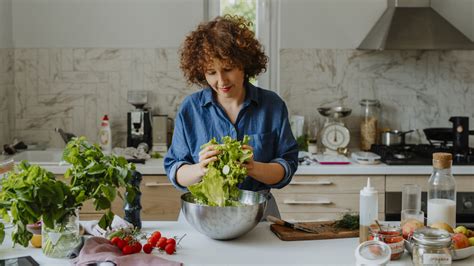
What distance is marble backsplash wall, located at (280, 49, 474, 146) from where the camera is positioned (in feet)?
16.2

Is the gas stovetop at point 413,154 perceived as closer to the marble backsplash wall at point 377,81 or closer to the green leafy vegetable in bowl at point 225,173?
the marble backsplash wall at point 377,81

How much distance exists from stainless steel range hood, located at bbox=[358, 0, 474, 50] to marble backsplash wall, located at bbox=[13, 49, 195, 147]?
1.41 metres

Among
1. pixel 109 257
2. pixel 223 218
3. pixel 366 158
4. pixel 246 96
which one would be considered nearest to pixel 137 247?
pixel 109 257

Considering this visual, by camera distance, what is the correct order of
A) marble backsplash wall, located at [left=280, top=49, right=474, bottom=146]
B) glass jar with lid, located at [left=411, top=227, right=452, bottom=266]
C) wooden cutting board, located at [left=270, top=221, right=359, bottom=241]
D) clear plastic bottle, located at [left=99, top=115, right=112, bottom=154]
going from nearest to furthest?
glass jar with lid, located at [left=411, top=227, right=452, bottom=266]
wooden cutting board, located at [left=270, top=221, right=359, bottom=241]
clear plastic bottle, located at [left=99, top=115, right=112, bottom=154]
marble backsplash wall, located at [left=280, top=49, right=474, bottom=146]

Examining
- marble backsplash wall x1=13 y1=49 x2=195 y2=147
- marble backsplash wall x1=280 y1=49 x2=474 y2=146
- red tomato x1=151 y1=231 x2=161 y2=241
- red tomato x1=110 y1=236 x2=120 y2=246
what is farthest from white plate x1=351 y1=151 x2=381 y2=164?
red tomato x1=110 y1=236 x2=120 y2=246

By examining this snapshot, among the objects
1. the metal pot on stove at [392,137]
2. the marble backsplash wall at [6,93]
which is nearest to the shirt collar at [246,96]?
the metal pot on stove at [392,137]

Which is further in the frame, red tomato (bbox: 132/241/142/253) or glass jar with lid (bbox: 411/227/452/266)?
red tomato (bbox: 132/241/142/253)

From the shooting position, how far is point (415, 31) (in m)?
4.61

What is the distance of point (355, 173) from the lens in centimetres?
433

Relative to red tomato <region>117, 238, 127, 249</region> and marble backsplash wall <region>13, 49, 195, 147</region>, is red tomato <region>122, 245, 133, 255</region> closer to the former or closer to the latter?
red tomato <region>117, 238, 127, 249</region>

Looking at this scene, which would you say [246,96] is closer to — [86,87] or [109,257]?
[109,257]

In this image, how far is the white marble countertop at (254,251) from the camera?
2.34m

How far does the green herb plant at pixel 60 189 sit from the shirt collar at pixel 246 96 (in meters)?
0.73

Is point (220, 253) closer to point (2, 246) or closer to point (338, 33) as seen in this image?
point (2, 246)
